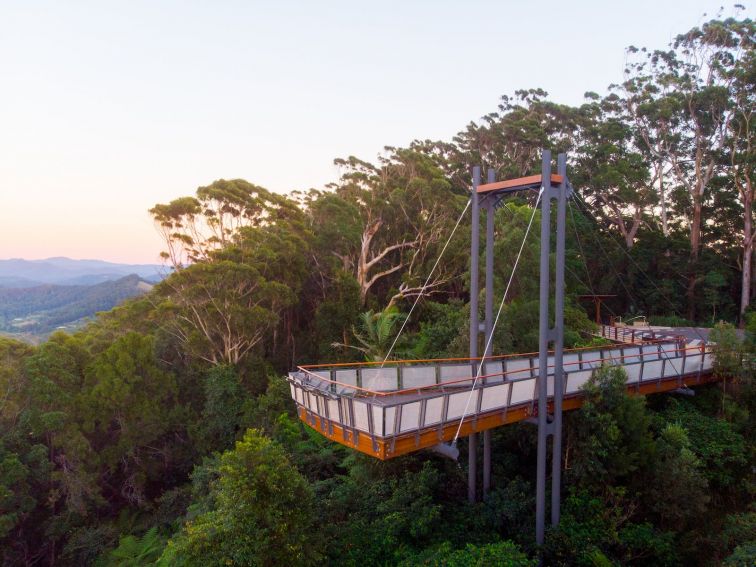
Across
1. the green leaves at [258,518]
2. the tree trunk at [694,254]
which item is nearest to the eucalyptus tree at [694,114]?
the tree trunk at [694,254]

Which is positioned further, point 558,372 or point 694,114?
point 694,114

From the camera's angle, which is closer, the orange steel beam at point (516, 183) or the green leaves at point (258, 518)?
the green leaves at point (258, 518)

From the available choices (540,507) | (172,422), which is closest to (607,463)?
(540,507)

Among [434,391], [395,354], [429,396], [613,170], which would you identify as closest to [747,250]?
[613,170]

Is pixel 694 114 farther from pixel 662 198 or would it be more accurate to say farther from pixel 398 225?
pixel 398 225

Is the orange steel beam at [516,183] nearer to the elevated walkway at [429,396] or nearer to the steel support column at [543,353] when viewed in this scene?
the steel support column at [543,353]

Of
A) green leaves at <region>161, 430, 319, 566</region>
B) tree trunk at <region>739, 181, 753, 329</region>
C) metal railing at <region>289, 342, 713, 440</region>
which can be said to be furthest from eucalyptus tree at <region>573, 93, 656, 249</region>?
green leaves at <region>161, 430, 319, 566</region>
